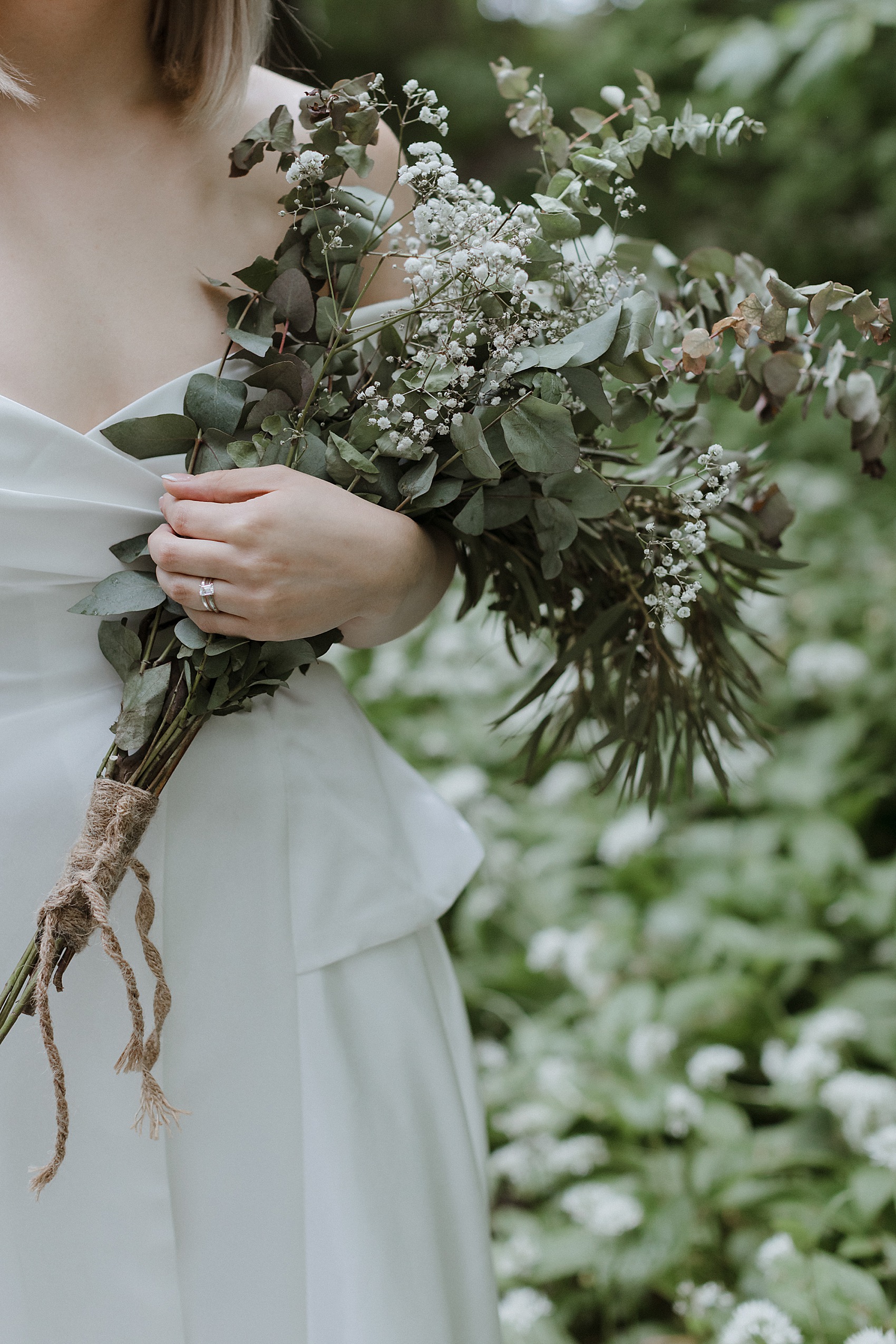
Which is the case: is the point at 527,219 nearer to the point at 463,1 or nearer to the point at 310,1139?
the point at 310,1139

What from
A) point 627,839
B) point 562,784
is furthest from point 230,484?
point 562,784

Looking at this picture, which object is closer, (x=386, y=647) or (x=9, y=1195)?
(x=9, y=1195)

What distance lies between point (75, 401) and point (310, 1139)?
69 centimetres

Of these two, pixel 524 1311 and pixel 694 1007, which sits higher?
pixel 694 1007

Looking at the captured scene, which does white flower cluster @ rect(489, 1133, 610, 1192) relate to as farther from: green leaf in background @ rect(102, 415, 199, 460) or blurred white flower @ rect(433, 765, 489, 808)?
green leaf in background @ rect(102, 415, 199, 460)

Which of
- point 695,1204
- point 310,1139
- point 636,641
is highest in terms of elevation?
point 636,641

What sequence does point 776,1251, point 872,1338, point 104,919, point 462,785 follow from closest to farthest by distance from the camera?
point 104,919, point 872,1338, point 776,1251, point 462,785

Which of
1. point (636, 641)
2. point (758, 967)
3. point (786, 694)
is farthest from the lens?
point (786, 694)

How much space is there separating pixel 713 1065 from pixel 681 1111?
94 mm

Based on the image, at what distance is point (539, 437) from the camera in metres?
0.81

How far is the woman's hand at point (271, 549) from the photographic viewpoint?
80 cm

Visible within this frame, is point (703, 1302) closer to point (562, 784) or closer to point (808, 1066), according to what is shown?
point (808, 1066)

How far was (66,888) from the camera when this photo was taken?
76 centimetres

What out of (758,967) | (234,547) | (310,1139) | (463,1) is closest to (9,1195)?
(310,1139)
